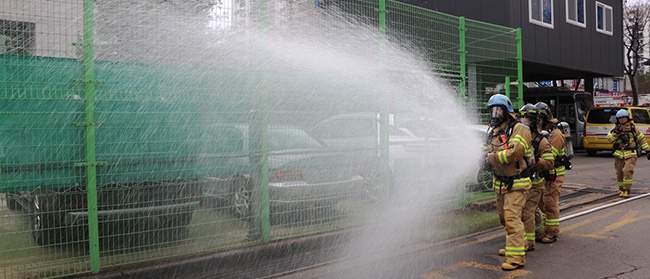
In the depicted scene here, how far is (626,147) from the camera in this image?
32.9 ft

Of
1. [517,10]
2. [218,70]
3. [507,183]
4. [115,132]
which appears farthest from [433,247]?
[517,10]

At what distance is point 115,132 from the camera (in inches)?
191

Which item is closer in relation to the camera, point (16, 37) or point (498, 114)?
point (16, 37)

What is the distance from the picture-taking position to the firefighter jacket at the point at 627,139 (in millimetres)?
9906

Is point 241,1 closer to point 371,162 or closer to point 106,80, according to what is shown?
point 106,80

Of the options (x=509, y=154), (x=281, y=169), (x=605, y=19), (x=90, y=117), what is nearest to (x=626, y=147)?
(x=509, y=154)

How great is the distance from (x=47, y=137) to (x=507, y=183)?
4430 millimetres

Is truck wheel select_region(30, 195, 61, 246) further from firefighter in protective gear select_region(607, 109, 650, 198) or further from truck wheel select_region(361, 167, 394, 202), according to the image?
firefighter in protective gear select_region(607, 109, 650, 198)

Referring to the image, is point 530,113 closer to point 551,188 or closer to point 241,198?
point 551,188

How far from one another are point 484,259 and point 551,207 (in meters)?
1.44

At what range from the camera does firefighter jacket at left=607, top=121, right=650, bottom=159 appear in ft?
32.5

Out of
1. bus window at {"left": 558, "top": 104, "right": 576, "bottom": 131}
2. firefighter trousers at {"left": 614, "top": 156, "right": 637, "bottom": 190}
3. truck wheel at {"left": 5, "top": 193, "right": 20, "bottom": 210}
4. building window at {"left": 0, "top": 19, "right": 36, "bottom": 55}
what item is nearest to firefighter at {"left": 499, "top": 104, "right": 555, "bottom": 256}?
firefighter trousers at {"left": 614, "top": 156, "right": 637, "bottom": 190}

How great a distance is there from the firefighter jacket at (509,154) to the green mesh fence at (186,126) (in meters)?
1.19

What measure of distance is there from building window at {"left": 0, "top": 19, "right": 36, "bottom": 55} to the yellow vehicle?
1981cm
